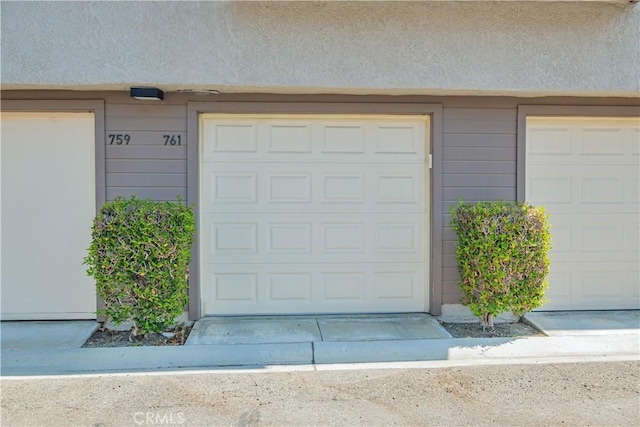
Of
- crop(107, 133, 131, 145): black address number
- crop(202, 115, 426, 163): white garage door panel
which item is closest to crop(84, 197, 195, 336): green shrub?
crop(107, 133, 131, 145): black address number

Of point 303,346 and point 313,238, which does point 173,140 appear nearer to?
point 313,238


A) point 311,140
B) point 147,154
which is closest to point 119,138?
point 147,154

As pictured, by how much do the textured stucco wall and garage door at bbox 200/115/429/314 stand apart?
1.98 feet

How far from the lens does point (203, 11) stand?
15.8ft

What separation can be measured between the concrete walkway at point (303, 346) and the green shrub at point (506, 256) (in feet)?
1.42

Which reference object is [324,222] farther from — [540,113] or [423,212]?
[540,113]

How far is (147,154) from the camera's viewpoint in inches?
205

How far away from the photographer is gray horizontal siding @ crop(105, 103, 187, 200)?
5.17 metres

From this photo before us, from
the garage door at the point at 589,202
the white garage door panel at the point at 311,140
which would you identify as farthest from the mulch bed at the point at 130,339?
the garage door at the point at 589,202

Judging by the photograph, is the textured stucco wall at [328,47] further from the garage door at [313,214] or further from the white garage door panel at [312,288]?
the white garage door panel at [312,288]

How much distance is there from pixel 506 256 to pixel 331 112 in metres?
2.50

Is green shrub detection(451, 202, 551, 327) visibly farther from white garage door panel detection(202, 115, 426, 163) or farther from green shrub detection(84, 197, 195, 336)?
green shrub detection(84, 197, 195, 336)

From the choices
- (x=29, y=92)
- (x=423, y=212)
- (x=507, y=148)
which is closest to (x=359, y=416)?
(x=423, y=212)

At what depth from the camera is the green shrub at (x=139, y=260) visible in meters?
4.37
